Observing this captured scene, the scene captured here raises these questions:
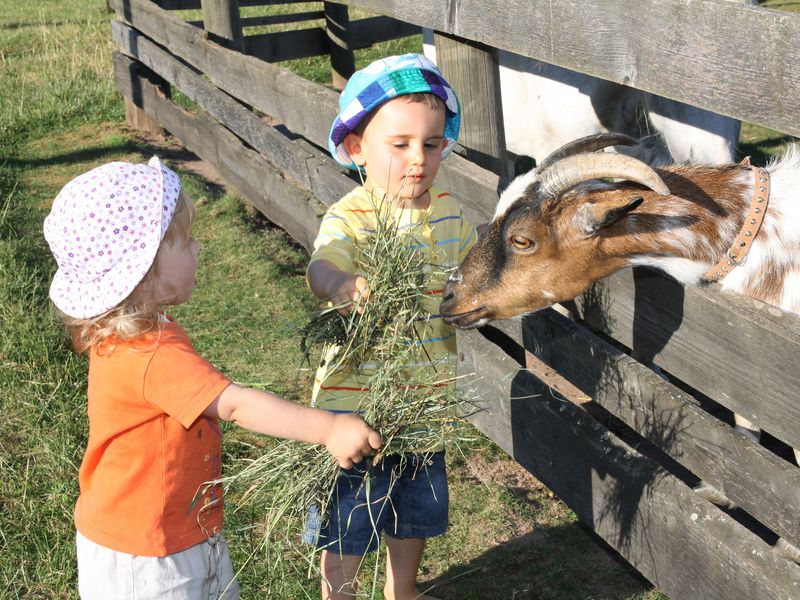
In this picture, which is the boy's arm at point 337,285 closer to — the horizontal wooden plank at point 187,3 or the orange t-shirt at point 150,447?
the orange t-shirt at point 150,447

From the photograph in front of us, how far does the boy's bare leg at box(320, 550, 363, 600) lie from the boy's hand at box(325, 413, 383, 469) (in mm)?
772

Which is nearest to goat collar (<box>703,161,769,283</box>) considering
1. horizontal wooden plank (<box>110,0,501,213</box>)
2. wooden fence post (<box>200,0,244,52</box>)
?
horizontal wooden plank (<box>110,0,501,213</box>)

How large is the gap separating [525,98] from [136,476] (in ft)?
15.7

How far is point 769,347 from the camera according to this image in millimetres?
2797

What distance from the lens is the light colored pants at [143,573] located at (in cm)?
253

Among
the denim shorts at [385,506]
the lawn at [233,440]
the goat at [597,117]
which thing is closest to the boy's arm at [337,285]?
the lawn at [233,440]


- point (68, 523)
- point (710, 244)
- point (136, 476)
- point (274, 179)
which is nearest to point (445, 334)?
point (710, 244)

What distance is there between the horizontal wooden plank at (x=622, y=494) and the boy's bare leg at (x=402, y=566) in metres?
0.59

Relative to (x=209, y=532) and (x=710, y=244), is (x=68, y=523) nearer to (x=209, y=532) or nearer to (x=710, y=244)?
(x=209, y=532)

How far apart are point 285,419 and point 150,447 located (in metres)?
0.42

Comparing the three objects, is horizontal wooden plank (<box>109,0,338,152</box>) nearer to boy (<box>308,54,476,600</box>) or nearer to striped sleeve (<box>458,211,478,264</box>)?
striped sleeve (<box>458,211,478,264</box>)

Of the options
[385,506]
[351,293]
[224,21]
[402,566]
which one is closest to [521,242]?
[351,293]

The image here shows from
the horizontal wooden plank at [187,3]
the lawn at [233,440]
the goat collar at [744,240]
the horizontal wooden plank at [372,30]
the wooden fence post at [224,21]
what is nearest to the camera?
the goat collar at [744,240]

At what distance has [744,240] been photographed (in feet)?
10.6
